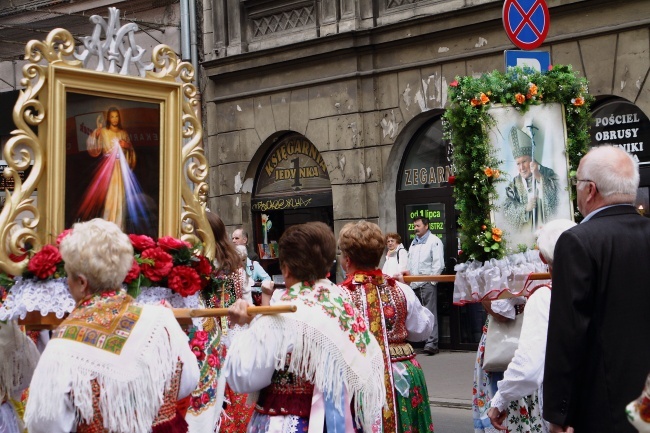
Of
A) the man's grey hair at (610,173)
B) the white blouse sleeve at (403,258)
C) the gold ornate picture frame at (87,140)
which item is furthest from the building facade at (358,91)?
the man's grey hair at (610,173)

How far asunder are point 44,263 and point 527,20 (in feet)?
19.9

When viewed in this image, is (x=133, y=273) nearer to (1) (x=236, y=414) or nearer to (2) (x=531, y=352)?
(2) (x=531, y=352)

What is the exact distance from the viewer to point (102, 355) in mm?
4293

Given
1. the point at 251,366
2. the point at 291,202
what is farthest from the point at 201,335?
the point at 291,202

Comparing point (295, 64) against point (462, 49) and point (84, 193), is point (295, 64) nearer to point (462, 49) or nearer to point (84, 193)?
point (462, 49)

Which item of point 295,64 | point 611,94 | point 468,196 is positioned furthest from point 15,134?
point 295,64

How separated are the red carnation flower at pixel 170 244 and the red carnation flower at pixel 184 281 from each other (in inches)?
5.2

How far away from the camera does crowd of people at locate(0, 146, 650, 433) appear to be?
425cm

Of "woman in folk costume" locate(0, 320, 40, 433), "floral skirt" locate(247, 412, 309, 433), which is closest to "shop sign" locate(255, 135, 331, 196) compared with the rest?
"woman in folk costume" locate(0, 320, 40, 433)

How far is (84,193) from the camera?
19.2 feet

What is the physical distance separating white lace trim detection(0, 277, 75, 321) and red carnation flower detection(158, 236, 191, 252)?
2.07ft

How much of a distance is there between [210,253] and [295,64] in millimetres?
11803

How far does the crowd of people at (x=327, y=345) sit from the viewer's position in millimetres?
4250

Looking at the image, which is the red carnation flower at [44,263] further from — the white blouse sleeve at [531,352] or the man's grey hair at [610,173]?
the man's grey hair at [610,173]
